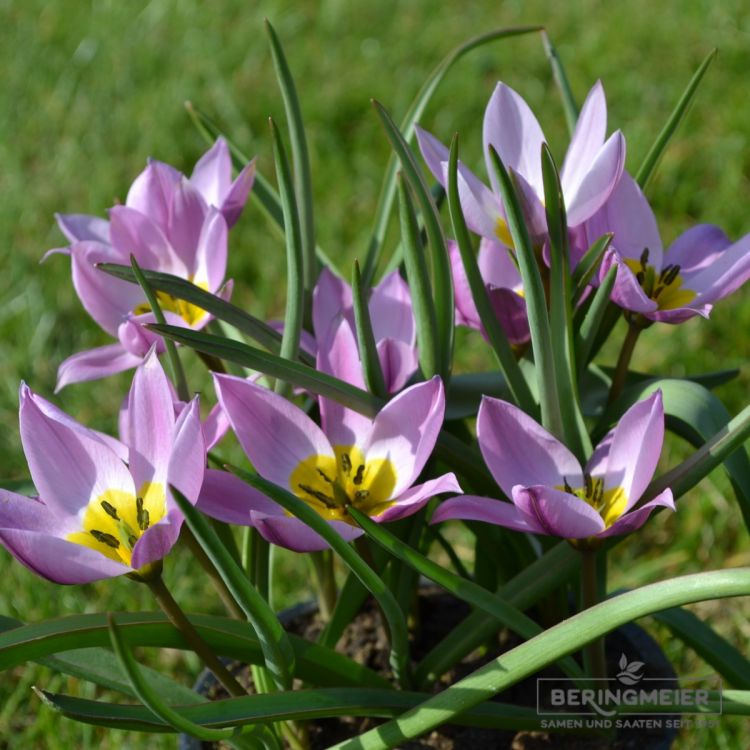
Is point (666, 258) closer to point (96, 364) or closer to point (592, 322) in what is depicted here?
point (592, 322)

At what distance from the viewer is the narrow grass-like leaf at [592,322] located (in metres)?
0.83

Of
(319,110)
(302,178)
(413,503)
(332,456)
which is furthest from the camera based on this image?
(319,110)

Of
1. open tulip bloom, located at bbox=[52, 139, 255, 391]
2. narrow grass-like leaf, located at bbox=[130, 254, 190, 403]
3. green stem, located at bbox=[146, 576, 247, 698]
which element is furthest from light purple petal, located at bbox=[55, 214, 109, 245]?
green stem, located at bbox=[146, 576, 247, 698]

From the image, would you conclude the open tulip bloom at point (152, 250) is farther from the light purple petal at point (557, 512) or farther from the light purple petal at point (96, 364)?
the light purple petal at point (557, 512)

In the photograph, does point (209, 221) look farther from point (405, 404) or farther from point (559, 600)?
point (559, 600)

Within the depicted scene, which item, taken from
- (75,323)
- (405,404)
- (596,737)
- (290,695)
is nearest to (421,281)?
(405,404)

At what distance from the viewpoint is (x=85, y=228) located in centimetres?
104

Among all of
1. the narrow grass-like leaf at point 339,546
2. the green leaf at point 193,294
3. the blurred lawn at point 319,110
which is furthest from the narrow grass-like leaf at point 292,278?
the blurred lawn at point 319,110

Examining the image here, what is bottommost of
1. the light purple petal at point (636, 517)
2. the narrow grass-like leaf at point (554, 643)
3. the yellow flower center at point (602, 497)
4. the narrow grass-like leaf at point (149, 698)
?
the narrow grass-like leaf at point (149, 698)

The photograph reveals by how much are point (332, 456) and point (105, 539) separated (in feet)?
0.60

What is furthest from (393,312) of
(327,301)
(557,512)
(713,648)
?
(713,648)

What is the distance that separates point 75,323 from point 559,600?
1373mm

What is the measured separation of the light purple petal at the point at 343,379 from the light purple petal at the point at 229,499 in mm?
105

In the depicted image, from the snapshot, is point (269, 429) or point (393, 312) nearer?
point (269, 429)
